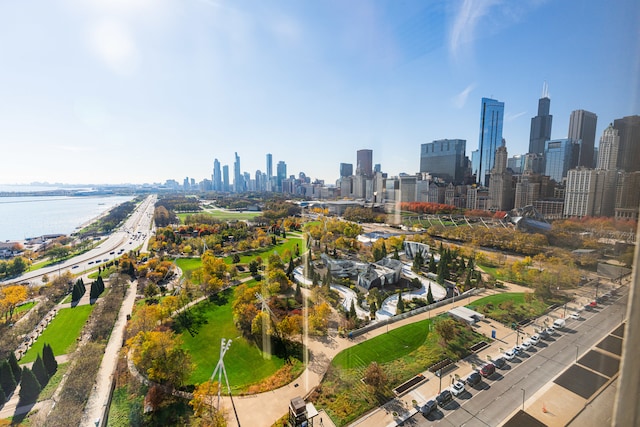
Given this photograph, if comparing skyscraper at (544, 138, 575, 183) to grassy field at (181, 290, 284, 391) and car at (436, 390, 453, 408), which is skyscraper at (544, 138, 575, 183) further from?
grassy field at (181, 290, 284, 391)

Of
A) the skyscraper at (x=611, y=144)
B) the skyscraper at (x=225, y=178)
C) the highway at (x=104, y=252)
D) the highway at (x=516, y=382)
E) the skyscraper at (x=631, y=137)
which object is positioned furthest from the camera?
the skyscraper at (x=225, y=178)

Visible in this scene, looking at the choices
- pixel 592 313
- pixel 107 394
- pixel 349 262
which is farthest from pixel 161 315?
pixel 592 313

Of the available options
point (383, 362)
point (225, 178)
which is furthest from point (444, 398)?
point (225, 178)

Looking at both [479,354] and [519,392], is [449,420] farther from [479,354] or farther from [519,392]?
[479,354]

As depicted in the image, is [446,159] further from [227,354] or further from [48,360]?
[48,360]

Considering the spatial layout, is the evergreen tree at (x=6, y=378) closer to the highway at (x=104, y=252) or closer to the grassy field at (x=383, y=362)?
the grassy field at (x=383, y=362)

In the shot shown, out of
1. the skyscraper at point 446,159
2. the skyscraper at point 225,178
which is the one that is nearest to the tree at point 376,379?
the skyscraper at point 446,159
